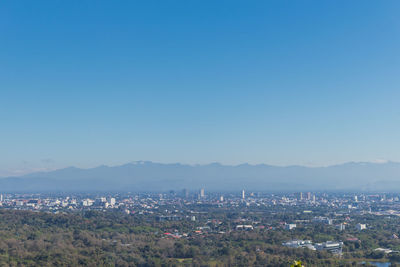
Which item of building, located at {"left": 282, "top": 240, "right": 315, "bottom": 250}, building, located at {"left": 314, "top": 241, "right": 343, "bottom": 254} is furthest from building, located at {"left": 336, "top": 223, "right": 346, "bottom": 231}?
building, located at {"left": 282, "top": 240, "right": 315, "bottom": 250}

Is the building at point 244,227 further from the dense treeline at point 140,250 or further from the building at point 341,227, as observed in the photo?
the building at point 341,227

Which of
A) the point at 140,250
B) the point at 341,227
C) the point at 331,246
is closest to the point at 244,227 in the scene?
the point at 341,227

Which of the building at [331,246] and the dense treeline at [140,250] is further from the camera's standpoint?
the building at [331,246]

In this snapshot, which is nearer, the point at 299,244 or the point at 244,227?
the point at 299,244

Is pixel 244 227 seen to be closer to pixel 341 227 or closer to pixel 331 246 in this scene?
pixel 341 227

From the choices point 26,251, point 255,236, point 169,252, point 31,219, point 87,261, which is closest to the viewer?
point 87,261

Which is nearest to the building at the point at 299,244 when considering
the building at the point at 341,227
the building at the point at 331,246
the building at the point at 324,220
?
the building at the point at 331,246

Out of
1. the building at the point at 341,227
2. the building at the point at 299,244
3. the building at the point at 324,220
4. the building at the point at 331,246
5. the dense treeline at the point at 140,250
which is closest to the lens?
the dense treeline at the point at 140,250

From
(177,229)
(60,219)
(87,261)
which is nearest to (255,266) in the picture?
(87,261)

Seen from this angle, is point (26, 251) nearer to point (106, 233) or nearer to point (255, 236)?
point (106, 233)
